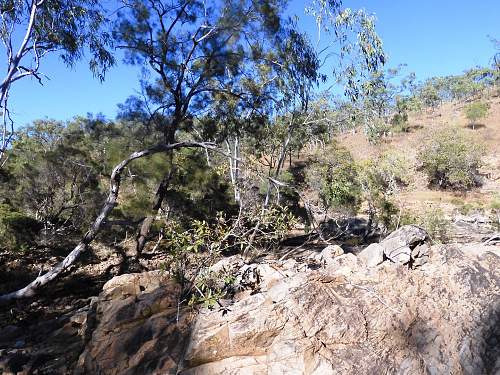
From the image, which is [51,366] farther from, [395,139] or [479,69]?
[479,69]

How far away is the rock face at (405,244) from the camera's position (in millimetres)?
4016

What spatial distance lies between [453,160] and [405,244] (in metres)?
22.9

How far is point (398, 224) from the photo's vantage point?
1067cm

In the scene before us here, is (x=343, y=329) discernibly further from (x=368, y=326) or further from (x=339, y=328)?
(x=368, y=326)

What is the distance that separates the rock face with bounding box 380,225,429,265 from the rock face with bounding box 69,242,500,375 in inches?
4.3

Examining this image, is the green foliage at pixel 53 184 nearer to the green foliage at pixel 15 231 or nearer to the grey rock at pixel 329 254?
the green foliage at pixel 15 231

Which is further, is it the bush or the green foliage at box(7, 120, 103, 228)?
the bush

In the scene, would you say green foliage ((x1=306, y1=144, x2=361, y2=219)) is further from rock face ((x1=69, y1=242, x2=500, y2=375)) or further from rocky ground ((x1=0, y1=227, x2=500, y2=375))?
rock face ((x1=69, y1=242, x2=500, y2=375))

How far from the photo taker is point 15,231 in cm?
909

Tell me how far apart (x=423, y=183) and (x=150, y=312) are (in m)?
26.0

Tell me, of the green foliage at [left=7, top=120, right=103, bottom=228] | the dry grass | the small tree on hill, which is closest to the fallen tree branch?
the green foliage at [left=7, top=120, right=103, bottom=228]

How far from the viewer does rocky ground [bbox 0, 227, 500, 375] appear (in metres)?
3.00

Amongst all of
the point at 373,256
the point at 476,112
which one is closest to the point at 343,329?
the point at 373,256

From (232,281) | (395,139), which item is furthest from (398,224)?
(395,139)
